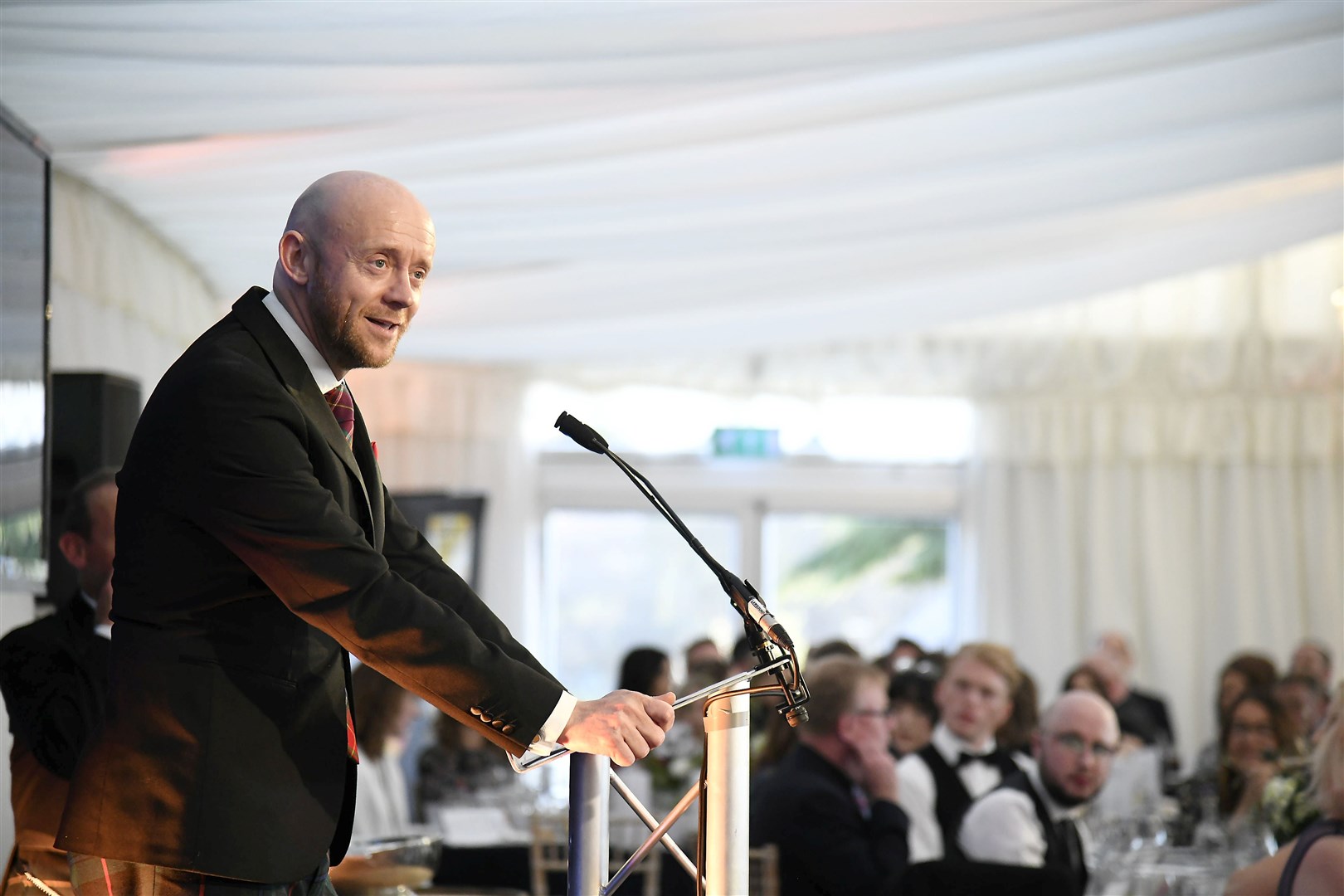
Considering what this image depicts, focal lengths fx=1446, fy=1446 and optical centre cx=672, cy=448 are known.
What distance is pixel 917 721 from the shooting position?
5812mm

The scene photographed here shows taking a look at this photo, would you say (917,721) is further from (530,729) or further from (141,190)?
(530,729)

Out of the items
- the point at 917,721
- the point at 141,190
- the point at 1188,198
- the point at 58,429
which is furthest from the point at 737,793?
the point at 1188,198

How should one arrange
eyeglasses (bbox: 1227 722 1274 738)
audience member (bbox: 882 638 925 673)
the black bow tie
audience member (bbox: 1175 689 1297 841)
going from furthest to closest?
audience member (bbox: 882 638 925 673) < eyeglasses (bbox: 1227 722 1274 738) < audience member (bbox: 1175 689 1297 841) < the black bow tie

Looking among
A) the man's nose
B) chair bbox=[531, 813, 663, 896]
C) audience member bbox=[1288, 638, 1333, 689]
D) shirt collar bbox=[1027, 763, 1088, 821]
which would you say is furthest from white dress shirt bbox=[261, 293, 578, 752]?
audience member bbox=[1288, 638, 1333, 689]

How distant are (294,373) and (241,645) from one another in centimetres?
31

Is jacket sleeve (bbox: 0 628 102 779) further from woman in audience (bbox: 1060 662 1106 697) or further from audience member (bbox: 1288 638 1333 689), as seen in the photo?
audience member (bbox: 1288 638 1333 689)

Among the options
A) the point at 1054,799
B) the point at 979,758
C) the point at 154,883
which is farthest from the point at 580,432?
the point at 979,758

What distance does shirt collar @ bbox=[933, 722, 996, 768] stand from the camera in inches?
199

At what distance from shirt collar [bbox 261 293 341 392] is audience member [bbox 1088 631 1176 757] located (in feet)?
20.6

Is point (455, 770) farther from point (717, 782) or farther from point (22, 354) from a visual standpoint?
point (717, 782)

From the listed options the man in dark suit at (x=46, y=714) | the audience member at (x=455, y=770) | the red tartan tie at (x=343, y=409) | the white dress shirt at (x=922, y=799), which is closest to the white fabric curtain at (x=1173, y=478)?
the audience member at (x=455, y=770)

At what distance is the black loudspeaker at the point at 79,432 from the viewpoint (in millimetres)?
3807

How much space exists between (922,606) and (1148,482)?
1.69 m

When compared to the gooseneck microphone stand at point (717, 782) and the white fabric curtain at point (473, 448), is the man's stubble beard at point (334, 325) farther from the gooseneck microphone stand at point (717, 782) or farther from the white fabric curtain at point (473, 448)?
the white fabric curtain at point (473, 448)
